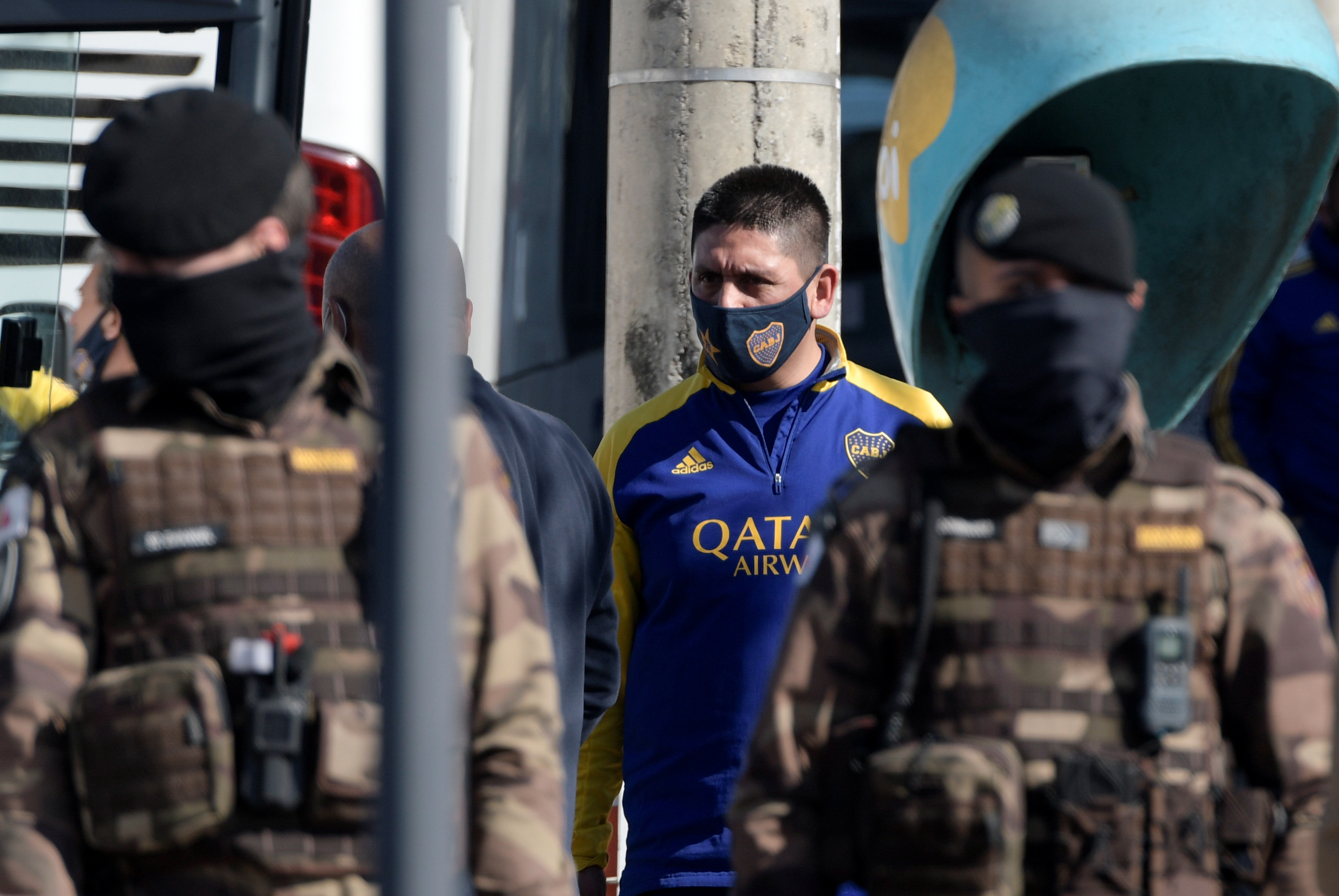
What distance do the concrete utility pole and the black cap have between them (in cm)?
167

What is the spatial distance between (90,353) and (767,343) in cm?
127

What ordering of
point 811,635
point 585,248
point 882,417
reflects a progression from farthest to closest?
point 585,248 → point 882,417 → point 811,635

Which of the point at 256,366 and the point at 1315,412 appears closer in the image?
the point at 256,366

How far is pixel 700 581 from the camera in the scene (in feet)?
10.5

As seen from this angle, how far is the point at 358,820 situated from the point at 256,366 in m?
0.53

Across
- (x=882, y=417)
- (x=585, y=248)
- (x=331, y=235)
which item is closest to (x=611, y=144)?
(x=331, y=235)

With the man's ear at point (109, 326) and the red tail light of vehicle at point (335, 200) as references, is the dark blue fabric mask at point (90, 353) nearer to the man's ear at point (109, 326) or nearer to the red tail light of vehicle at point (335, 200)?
the man's ear at point (109, 326)

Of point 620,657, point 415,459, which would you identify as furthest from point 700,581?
point 415,459

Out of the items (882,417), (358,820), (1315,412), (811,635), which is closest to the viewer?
(358,820)

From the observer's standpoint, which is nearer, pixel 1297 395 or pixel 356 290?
pixel 356 290

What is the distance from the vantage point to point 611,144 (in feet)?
13.4

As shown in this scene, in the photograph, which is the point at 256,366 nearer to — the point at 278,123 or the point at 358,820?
the point at 278,123

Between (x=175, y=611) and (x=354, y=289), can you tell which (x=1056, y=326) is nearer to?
(x=175, y=611)

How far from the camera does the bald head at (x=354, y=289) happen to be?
3.23 m
